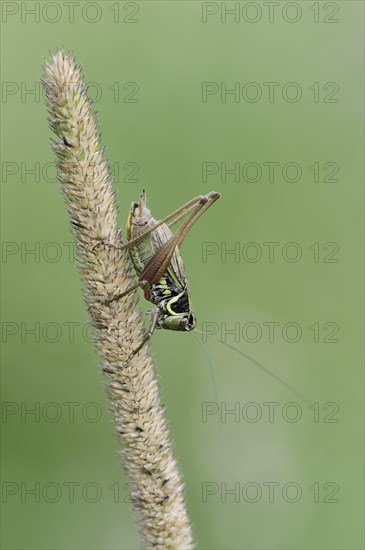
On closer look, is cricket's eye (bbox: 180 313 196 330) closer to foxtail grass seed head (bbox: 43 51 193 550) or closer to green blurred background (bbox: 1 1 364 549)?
foxtail grass seed head (bbox: 43 51 193 550)

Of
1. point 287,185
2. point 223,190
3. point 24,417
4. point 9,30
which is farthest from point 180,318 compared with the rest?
point 9,30

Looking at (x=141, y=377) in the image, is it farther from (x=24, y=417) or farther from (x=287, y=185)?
(x=287, y=185)

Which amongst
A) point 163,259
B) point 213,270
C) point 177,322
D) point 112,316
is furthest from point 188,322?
point 213,270

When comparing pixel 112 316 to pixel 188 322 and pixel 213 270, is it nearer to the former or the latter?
pixel 188 322

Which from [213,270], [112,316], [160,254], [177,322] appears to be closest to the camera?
[112,316]

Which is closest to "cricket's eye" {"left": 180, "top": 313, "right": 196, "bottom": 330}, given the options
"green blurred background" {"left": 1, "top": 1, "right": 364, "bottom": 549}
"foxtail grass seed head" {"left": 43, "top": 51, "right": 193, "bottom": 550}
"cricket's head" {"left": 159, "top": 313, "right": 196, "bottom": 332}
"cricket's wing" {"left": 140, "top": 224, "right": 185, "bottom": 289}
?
"cricket's head" {"left": 159, "top": 313, "right": 196, "bottom": 332}
